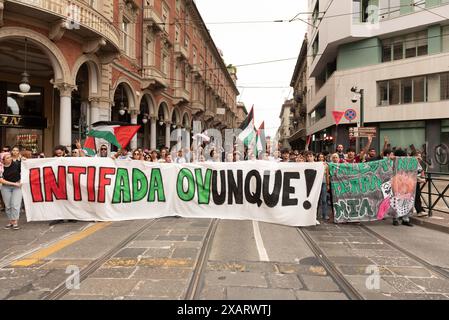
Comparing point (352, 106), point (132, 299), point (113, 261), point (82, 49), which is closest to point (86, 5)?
point (82, 49)

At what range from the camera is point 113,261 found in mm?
4777

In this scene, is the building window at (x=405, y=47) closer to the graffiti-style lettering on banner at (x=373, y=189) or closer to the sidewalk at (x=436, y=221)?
the sidewalk at (x=436, y=221)

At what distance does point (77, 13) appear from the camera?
44.4ft

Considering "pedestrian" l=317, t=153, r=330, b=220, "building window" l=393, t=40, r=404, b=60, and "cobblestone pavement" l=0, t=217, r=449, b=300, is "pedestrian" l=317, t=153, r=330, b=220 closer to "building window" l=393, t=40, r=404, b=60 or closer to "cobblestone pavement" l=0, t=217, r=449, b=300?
"cobblestone pavement" l=0, t=217, r=449, b=300


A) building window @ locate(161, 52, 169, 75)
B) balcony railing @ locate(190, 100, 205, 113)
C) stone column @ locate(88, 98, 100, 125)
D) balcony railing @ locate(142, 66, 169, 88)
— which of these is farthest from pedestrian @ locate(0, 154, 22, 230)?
balcony railing @ locate(190, 100, 205, 113)

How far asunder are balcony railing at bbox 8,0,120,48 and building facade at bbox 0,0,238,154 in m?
0.03

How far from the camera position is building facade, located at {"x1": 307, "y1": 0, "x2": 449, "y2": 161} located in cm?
2328

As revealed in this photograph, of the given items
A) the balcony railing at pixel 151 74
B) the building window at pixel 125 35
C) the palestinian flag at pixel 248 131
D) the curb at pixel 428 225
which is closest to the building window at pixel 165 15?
the balcony railing at pixel 151 74

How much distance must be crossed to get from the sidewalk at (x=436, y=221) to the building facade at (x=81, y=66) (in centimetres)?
1331

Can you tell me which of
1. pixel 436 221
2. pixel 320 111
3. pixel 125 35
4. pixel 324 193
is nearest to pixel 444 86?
pixel 320 111

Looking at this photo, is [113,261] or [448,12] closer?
[113,261]
